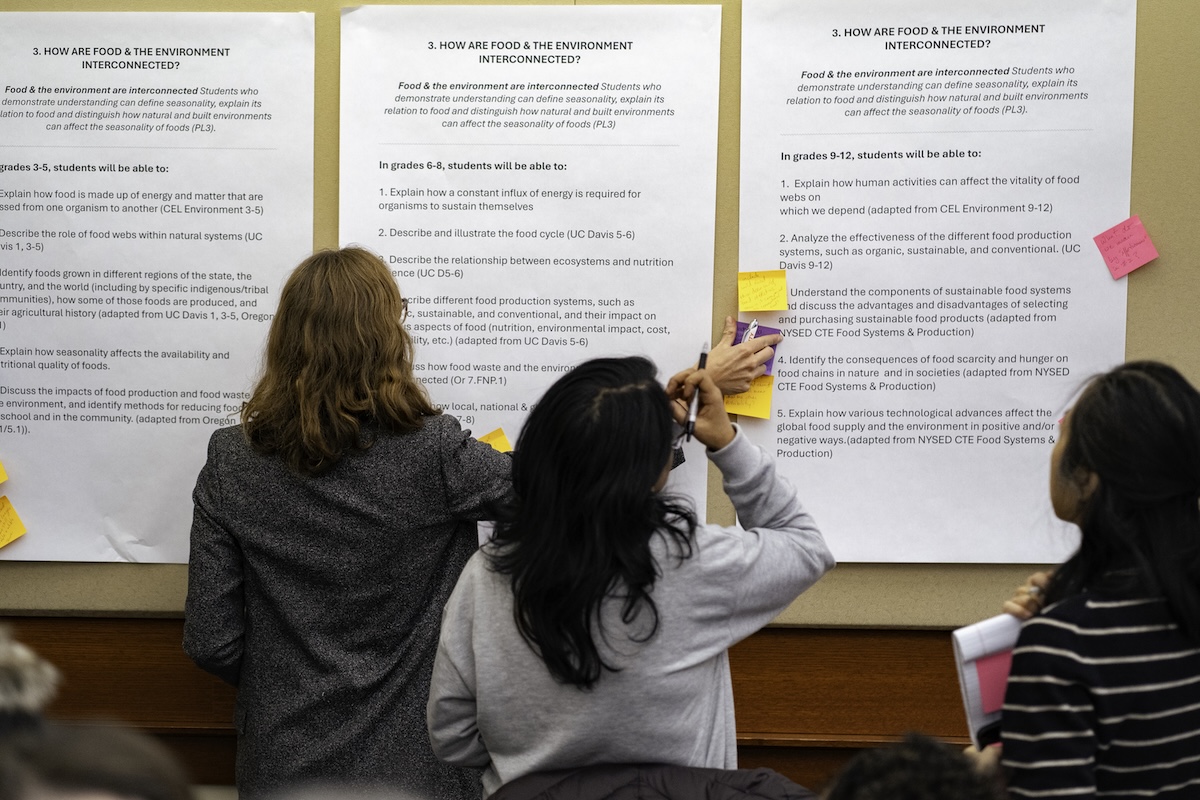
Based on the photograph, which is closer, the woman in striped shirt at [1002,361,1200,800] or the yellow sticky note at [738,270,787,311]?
the woman in striped shirt at [1002,361,1200,800]

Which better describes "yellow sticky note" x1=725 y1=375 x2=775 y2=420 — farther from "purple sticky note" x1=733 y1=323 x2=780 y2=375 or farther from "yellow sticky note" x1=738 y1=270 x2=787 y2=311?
"yellow sticky note" x1=738 y1=270 x2=787 y2=311

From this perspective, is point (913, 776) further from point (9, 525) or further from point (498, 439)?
point (9, 525)

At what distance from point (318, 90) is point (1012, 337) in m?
1.52

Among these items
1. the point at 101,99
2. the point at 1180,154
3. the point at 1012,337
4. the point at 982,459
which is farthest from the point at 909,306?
the point at 101,99

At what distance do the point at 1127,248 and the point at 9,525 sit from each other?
94.1 inches

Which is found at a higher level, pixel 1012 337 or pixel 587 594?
pixel 1012 337

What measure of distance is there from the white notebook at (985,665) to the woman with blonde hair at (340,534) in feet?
2.40

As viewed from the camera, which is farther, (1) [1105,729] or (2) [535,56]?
(2) [535,56]

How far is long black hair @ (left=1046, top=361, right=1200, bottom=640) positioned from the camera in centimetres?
105

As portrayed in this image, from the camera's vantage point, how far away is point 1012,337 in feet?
6.51

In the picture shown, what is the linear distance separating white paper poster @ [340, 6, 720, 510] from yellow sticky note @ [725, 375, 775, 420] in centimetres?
13

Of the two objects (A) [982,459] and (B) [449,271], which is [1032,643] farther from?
(B) [449,271]

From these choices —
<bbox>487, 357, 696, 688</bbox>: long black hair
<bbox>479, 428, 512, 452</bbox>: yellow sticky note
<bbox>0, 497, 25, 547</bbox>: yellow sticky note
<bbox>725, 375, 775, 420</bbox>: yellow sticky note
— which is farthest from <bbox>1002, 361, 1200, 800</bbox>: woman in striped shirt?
<bbox>0, 497, 25, 547</bbox>: yellow sticky note

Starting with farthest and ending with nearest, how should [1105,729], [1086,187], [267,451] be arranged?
[1086,187] < [267,451] < [1105,729]
